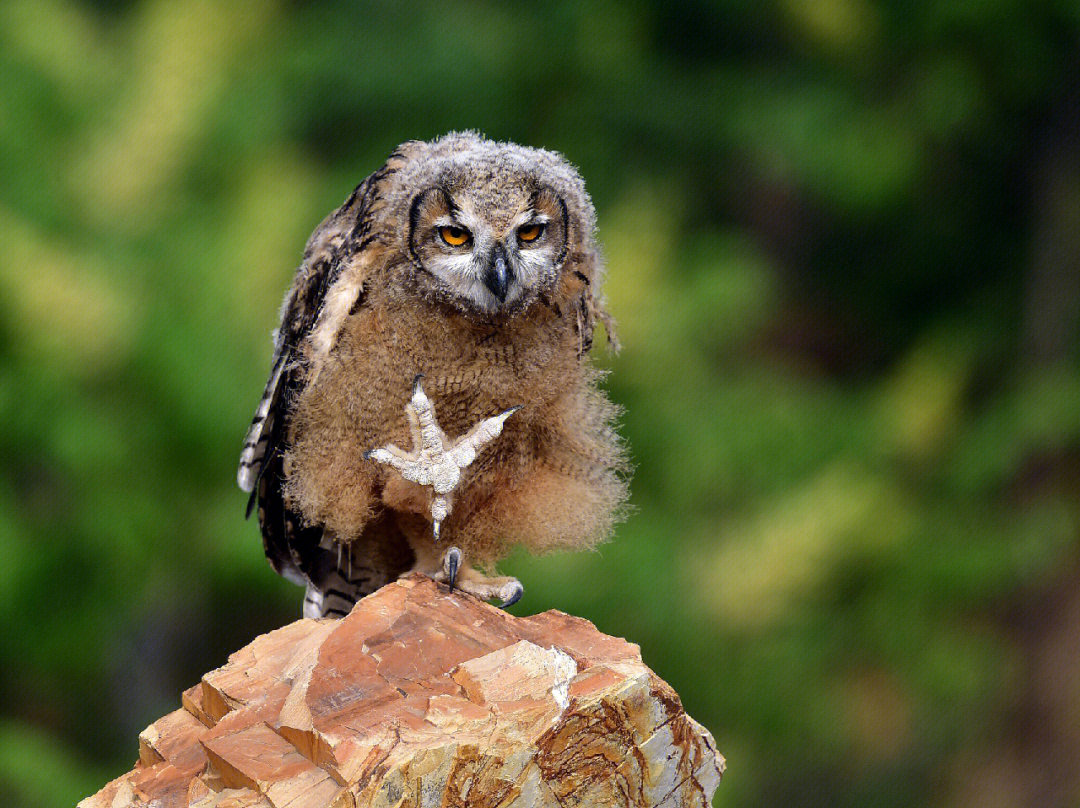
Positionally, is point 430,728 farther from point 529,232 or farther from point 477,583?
point 529,232

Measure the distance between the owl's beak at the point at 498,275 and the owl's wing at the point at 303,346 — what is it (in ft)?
1.20

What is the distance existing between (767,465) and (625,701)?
126 inches

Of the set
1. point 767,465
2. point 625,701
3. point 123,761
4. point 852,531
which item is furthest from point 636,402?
point 625,701

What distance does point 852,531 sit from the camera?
5.33 m

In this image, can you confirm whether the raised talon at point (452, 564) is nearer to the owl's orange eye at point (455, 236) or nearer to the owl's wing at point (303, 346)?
the owl's wing at point (303, 346)

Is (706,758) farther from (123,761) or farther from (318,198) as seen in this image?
(123,761)

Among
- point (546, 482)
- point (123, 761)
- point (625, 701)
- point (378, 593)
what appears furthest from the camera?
point (123, 761)

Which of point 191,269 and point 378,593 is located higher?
point 191,269

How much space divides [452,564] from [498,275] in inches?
25.9

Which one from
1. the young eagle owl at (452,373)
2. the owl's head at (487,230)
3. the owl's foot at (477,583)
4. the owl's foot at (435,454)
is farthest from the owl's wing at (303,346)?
the owl's foot at (477,583)

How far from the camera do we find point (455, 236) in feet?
8.84

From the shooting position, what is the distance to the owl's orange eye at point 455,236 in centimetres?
268

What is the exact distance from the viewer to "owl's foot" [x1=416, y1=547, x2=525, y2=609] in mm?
2801

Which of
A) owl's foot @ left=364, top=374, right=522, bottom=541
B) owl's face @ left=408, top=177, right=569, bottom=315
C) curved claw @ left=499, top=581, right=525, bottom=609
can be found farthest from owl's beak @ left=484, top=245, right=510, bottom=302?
curved claw @ left=499, top=581, right=525, bottom=609
